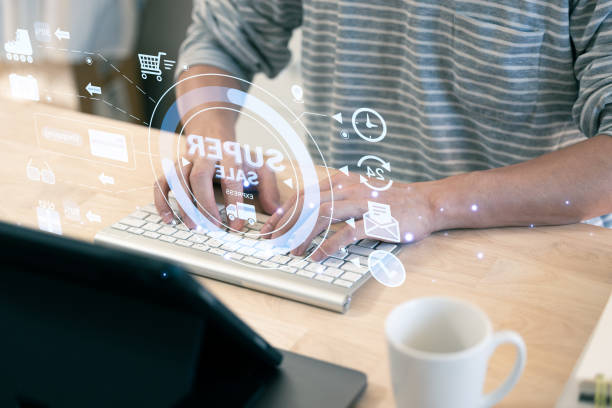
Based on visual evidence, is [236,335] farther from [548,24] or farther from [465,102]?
[548,24]

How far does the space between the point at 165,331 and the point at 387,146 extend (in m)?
0.24

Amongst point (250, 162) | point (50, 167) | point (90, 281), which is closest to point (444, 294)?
point (250, 162)

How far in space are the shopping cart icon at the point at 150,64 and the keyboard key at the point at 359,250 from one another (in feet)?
0.78

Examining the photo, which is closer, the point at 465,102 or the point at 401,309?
the point at 401,309

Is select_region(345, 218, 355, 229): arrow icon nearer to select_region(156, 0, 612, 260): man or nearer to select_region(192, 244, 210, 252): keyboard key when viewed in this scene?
select_region(156, 0, 612, 260): man

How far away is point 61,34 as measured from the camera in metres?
0.64

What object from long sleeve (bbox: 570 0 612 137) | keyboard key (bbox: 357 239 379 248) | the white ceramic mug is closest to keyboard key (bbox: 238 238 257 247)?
keyboard key (bbox: 357 239 379 248)

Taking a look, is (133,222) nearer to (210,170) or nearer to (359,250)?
(210,170)

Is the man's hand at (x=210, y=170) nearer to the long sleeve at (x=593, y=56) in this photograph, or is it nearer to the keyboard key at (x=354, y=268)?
the keyboard key at (x=354, y=268)

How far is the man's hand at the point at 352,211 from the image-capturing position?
0.59m

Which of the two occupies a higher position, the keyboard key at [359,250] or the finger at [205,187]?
the finger at [205,187]

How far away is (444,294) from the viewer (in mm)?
616

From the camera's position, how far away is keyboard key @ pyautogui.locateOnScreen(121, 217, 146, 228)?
0.71 meters

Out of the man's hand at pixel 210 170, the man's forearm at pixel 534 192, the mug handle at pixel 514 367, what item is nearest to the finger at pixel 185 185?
the man's hand at pixel 210 170
